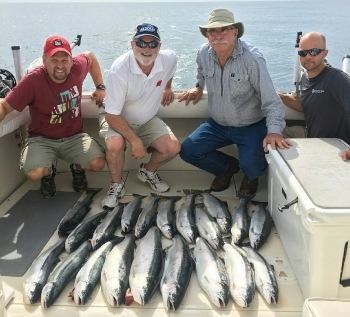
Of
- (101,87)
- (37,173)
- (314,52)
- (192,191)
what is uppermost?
(314,52)

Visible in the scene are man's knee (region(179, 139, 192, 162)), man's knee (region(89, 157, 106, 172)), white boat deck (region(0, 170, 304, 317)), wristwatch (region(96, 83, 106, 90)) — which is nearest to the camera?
white boat deck (region(0, 170, 304, 317))

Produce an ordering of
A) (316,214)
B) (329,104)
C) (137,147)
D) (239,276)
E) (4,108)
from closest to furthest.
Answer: (316,214) → (239,276) → (329,104) → (4,108) → (137,147)

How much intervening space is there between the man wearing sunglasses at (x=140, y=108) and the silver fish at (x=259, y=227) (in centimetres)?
98

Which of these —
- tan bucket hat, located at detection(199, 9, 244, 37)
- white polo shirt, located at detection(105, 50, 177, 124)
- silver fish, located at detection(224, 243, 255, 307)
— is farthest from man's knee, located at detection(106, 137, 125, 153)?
silver fish, located at detection(224, 243, 255, 307)

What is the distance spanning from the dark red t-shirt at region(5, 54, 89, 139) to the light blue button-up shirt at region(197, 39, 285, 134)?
1.13 meters

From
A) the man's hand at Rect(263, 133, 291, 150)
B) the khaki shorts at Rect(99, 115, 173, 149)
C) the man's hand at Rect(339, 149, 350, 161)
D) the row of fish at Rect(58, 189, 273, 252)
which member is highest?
the man's hand at Rect(339, 149, 350, 161)

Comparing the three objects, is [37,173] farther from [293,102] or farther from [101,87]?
[293,102]

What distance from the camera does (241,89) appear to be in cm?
367

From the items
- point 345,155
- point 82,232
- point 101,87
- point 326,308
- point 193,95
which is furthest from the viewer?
point 101,87

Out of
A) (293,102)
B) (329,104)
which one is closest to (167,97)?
(293,102)

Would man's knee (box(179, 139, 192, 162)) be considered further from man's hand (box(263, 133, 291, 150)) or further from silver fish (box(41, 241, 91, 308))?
silver fish (box(41, 241, 91, 308))

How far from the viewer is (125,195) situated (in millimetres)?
3928

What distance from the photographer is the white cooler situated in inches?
85.7

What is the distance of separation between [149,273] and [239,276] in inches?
21.5
